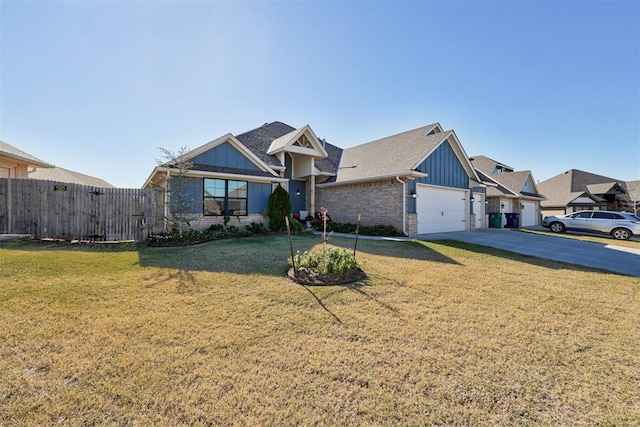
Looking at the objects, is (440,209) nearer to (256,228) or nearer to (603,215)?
(256,228)

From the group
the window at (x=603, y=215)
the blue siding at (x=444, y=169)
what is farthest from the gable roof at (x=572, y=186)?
the blue siding at (x=444, y=169)

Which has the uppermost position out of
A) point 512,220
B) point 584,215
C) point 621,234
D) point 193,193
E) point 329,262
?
point 193,193

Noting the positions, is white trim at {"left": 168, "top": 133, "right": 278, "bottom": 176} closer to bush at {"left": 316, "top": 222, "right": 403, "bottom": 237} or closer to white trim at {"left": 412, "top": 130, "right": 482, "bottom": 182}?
bush at {"left": 316, "top": 222, "right": 403, "bottom": 237}

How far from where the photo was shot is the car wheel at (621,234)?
14000 mm

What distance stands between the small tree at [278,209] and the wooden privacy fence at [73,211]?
192 inches

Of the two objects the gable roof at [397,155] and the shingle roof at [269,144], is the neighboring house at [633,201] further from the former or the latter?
the shingle roof at [269,144]

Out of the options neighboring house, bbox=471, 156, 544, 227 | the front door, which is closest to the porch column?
the front door

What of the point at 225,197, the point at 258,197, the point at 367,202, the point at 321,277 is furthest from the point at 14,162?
the point at 367,202

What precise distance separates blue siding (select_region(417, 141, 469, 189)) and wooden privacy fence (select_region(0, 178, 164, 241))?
12301 mm

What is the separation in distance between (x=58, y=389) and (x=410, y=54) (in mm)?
12991

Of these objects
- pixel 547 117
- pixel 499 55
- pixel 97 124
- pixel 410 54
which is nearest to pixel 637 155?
pixel 547 117

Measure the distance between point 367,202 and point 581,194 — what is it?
30759 mm

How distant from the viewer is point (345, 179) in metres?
14.6

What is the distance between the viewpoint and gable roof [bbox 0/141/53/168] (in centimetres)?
1044
